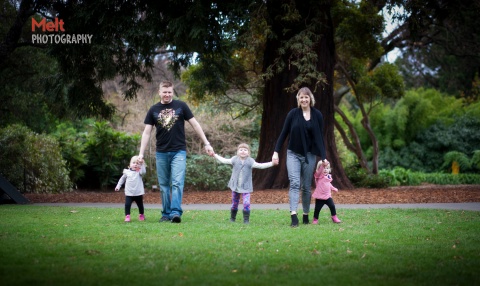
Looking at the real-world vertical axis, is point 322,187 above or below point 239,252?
above

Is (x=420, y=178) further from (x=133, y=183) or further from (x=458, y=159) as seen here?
(x=133, y=183)

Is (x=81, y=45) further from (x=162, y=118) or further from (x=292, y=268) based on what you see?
(x=292, y=268)

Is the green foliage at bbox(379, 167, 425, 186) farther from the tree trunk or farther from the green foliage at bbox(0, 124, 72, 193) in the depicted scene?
the green foliage at bbox(0, 124, 72, 193)

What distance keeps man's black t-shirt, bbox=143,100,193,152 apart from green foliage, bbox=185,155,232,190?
383 inches

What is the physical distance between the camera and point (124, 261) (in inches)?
230

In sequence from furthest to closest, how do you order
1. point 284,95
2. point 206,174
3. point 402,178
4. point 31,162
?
point 402,178 → point 206,174 → point 31,162 → point 284,95

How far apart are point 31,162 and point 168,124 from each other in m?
9.96

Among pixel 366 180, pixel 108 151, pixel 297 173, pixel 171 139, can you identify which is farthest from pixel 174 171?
pixel 108 151

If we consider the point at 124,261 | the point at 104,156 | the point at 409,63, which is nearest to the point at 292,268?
the point at 124,261

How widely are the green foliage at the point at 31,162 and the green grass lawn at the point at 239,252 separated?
8.15 metres

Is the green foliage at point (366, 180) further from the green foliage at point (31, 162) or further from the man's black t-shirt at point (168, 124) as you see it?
the man's black t-shirt at point (168, 124)

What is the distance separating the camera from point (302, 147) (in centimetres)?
897

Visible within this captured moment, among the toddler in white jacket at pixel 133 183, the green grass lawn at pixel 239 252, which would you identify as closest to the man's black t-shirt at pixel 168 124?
the toddler in white jacket at pixel 133 183

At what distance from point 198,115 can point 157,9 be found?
8875 mm
